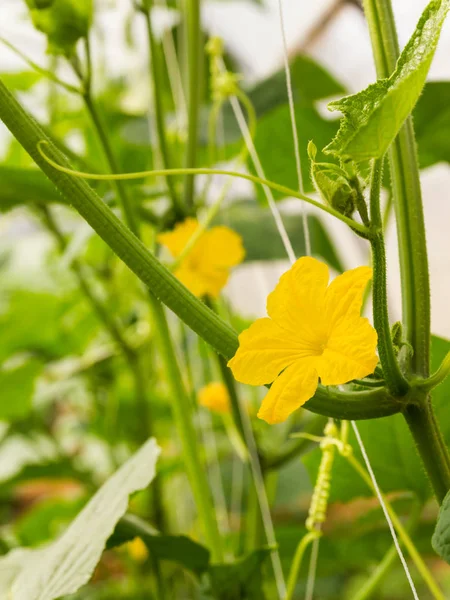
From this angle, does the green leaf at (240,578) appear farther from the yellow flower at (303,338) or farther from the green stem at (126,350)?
the green stem at (126,350)

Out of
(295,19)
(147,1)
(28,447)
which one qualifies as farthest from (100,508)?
(295,19)

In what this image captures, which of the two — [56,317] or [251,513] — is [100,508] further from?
[56,317]

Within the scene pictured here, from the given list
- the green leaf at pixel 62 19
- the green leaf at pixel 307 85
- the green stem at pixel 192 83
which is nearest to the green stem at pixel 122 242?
the green leaf at pixel 62 19

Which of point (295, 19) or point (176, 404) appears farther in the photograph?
point (295, 19)

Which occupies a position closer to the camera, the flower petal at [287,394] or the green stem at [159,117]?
the flower petal at [287,394]

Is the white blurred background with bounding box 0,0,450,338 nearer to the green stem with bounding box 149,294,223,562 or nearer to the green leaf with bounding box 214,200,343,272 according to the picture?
the green leaf with bounding box 214,200,343,272

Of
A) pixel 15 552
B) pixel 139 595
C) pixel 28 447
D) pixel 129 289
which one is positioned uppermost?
pixel 129 289

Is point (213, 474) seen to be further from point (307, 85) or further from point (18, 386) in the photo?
point (307, 85)
